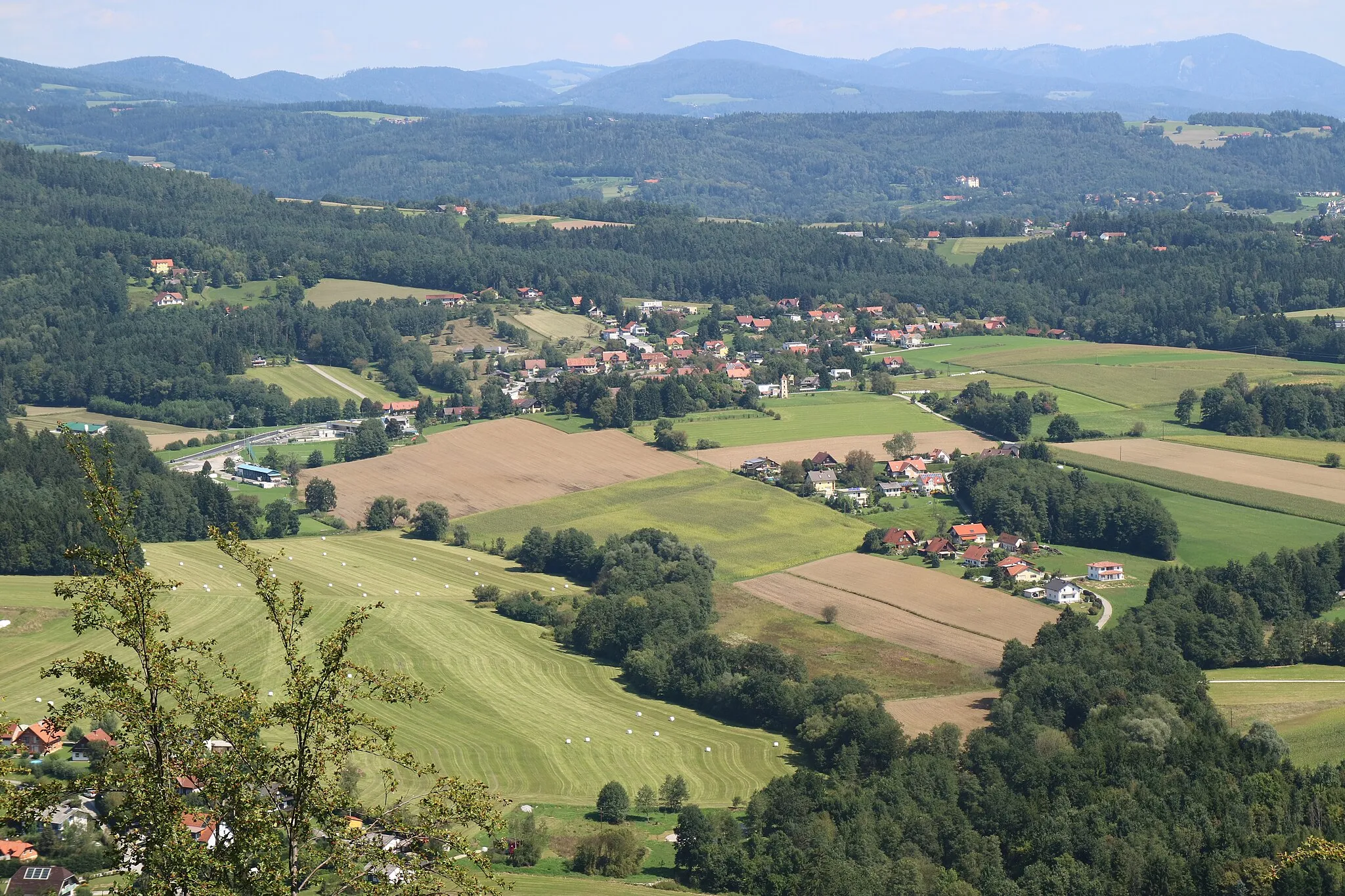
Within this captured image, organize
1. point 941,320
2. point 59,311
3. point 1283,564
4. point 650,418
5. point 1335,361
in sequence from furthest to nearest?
point 941,320
point 59,311
point 1335,361
point 650,418
point 1283,564

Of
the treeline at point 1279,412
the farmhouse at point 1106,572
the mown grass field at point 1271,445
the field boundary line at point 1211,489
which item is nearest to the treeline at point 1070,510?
the field boundary line at point 1211,489

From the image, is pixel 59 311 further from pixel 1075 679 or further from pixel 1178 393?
pixel 1075 679

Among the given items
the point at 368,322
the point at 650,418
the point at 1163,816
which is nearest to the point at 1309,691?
the point at 1163,816

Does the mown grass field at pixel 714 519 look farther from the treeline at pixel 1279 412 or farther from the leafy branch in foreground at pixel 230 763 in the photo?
the leafy branch in foreground at pixel 230 763

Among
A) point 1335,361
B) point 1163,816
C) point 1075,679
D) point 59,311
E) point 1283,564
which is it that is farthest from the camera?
point 59,311

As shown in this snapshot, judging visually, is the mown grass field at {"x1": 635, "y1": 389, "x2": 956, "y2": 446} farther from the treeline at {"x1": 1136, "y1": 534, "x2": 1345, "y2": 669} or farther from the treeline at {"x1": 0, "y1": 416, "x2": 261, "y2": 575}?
the treeline at {"x1": 1136, "y1": 534, "x2": 1345, "y2": 669}

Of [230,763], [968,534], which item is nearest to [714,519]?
[968,534]
